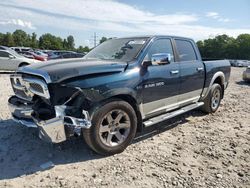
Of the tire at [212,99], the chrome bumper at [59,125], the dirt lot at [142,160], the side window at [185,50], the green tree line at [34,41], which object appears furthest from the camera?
the green tree line at [34,41]

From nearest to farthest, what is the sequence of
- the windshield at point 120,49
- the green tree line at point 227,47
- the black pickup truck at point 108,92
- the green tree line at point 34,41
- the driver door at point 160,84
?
1. the black pickup truck at point 108,92
2. the driver door at point 160,84
3. the windshield at point 120,49
4. the green tree line at point 227,47
5. the green tree line at point 34,41

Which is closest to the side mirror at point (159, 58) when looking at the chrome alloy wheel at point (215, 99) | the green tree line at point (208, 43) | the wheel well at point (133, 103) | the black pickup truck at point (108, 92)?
the black pickup truck at point (108, 92)

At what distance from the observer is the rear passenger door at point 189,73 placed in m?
5.45

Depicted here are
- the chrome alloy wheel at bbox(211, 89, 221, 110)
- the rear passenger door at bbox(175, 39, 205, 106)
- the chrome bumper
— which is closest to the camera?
the chrome bumper

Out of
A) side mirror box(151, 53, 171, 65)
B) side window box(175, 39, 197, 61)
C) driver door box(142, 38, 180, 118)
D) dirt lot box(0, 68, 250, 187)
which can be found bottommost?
dirt lot box(0, 68, 250, 187)

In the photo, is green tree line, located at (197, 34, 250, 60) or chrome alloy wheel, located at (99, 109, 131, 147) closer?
chrome alloy wheel, located at (99, 109, 131, 147)

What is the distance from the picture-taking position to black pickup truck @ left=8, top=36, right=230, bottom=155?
368cm

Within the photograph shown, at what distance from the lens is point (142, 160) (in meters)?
4.04

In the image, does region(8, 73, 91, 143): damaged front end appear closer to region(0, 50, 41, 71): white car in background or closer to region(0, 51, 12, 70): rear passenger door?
region(0, 50, 41, 71): white car in background

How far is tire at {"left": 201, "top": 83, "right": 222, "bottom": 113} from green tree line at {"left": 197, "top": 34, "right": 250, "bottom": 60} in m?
62.7

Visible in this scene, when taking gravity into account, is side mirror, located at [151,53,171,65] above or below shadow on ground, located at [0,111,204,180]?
above

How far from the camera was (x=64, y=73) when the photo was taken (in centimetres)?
371

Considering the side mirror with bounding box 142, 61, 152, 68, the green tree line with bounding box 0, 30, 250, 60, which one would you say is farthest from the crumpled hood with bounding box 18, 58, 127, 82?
the green tree line with bounding box 0, 30, 250, 60

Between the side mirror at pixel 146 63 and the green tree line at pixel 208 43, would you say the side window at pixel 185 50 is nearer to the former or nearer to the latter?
the side mirror at pixel 146 63
